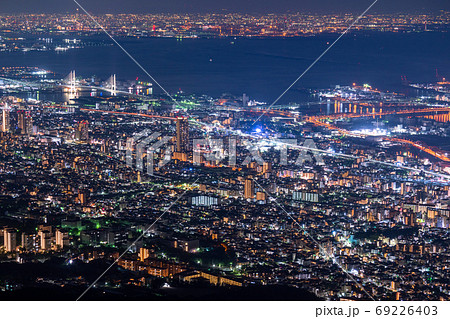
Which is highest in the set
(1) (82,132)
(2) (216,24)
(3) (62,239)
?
(2) (216,24)

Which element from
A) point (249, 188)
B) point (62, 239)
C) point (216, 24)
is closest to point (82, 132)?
point (249, 188)

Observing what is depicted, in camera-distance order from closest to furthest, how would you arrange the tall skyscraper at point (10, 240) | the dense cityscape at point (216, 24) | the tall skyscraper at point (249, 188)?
the tall skyscraper at point (10, 240) → the tall skyscraper at point (249, 188) → the dense cityscape at point (216, 24)

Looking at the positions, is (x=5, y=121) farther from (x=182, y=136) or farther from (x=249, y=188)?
(x=249, y=188)

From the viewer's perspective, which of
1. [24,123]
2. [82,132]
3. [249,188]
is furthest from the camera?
[24,123]

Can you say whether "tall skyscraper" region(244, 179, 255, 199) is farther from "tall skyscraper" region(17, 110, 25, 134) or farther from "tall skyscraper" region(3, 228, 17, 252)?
"tall skyscraper" region(17, 110, 25, 134)

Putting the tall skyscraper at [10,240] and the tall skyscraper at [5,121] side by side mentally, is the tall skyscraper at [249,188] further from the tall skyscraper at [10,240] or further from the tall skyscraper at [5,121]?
the tall skyscraper at [5,121]

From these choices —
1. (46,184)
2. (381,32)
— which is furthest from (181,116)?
(381,32)

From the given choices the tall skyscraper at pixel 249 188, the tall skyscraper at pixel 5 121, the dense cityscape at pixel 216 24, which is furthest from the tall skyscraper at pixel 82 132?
the dense cityscape at pixel 216 24
